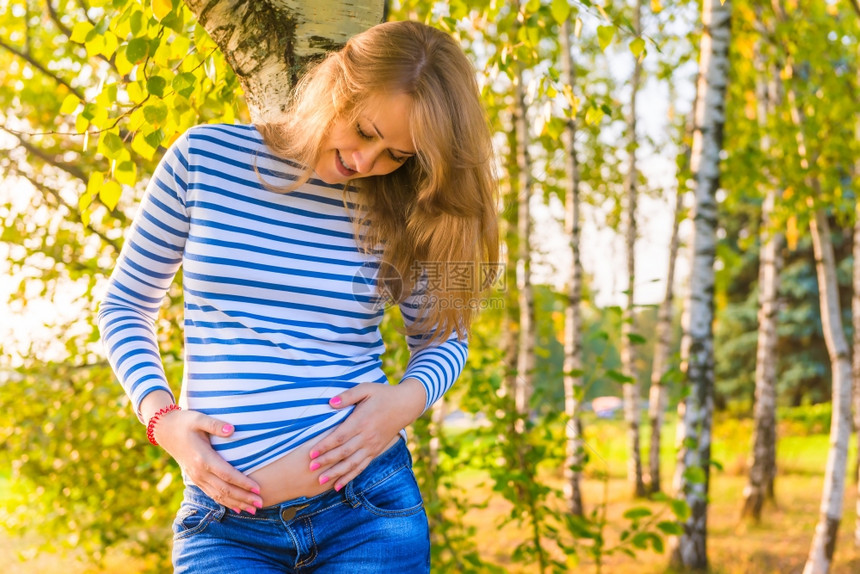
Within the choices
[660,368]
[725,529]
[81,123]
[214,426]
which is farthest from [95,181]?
[660,368]

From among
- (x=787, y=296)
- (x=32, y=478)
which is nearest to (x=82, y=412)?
(x=32, y=478)

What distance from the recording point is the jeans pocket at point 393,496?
51.8 inches

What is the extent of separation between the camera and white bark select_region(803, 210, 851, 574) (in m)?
4.55

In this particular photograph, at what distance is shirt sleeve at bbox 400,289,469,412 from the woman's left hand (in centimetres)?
5

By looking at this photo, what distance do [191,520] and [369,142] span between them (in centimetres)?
81

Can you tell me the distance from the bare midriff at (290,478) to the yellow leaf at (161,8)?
1056 mm

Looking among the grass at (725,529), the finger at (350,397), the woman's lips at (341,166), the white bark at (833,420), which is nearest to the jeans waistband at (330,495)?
the finger at (350,397)

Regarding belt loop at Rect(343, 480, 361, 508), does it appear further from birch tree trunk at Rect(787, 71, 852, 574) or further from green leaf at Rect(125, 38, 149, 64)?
birch tree trunk at Rect(787, 71, 852, 574)

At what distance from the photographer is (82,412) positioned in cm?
360

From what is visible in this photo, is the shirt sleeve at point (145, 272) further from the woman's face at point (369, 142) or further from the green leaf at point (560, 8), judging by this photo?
the green leaf at point (560, 8)

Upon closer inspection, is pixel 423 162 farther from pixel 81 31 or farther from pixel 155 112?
pixel 81 31

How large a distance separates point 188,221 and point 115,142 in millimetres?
531

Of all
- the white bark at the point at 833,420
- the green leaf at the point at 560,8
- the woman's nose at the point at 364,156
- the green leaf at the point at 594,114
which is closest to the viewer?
the woman's nose at the point at 364,156

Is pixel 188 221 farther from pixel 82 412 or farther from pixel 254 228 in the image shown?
pixel 82 412
